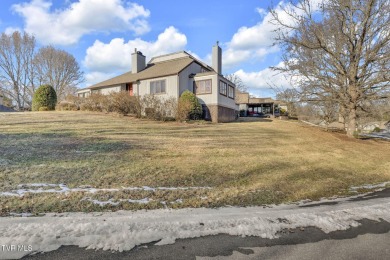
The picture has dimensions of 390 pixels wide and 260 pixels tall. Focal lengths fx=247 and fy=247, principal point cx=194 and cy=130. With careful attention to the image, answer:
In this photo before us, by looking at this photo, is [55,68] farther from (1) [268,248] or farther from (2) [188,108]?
(1) [268,248]

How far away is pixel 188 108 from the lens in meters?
17.4

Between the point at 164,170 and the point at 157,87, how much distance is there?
16.4 metres

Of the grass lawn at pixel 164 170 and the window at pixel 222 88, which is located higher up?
the window at pixel 222 88

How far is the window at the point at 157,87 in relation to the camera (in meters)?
21.7

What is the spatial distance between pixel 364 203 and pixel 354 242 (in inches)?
91.4

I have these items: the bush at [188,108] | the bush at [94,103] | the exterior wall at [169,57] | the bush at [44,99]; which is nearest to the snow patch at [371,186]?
the bush at [188,108]

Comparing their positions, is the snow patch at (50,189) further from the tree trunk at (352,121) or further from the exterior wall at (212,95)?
the exterior wall at (212,95)

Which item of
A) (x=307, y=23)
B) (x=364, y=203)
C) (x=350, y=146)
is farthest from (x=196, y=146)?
(x=307, y=23)

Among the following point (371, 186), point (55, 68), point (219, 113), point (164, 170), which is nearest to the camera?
point (164, 170)

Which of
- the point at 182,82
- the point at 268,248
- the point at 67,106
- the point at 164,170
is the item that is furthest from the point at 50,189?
the point at 67,106

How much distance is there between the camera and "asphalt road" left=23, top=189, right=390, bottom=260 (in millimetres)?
2975

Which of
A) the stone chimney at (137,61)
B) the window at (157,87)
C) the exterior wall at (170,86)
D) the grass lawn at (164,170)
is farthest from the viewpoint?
the stone chimney at (137,61)

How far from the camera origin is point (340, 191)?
6.37 meters

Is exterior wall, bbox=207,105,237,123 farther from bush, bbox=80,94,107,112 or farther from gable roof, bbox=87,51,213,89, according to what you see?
bush, bbox=80,94,107,112
